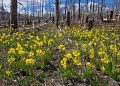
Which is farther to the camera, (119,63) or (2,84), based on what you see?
(119,63)

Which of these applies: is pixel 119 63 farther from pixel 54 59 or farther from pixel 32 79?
pixel 32 79

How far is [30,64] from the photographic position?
242 inches

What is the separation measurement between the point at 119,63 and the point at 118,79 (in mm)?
1270

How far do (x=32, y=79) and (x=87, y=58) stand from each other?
7.59 ft

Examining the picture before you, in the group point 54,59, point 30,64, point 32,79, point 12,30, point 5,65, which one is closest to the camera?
point 32,79

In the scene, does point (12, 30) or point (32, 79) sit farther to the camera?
point (12, 30)

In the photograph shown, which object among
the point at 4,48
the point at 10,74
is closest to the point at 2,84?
the point at 10,74

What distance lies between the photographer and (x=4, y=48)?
30.2ft

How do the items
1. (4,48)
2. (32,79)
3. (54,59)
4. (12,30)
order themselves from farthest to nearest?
(12,30) < (4,48) < (54,59) < (32,79)

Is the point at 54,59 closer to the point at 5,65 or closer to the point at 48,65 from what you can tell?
the point at 48,65

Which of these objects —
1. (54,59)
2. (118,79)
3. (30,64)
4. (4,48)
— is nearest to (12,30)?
(4,48)

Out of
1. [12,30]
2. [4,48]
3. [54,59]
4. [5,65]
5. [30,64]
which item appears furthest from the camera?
[12,30]

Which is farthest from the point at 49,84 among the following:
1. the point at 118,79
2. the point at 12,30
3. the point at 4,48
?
the point at 12,30

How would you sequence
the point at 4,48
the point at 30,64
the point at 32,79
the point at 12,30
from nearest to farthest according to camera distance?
the point at 32,79 < the point at 30,64 < the point at 4,48 < the point at 12,30
